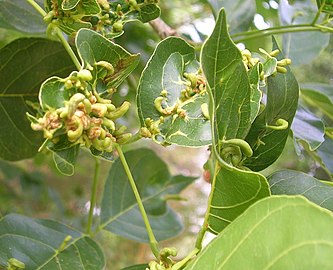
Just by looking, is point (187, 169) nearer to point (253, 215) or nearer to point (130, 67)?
→ point (130, 67)

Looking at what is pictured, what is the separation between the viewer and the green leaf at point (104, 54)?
457 millimetres

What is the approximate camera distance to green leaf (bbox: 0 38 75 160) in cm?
68

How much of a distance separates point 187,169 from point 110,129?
172 centimetres

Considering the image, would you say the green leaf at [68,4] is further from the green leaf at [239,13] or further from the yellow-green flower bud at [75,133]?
the green leaf at [239,13]

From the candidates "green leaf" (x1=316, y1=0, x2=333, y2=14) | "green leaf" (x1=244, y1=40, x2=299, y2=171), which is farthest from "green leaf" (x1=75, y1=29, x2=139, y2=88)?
"green leaf" (x1=316, y1=0, x2=333, y2=14)

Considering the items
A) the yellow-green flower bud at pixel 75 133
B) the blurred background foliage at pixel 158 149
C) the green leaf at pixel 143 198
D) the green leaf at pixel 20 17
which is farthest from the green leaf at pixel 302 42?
the yellow-green flower bud at pixel 75 133

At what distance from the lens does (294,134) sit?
60 cm

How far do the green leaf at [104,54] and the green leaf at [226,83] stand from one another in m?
0.10

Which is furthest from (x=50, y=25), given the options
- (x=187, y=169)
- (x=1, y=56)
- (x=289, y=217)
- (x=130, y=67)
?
(x=187, y=169)

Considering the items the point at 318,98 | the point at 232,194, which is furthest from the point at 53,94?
the point at 318,98

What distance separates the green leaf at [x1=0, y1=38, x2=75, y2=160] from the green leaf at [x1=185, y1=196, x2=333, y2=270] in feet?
1.25

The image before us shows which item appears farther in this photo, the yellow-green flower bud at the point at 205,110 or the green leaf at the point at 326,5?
the green leaf at the point at 326,5

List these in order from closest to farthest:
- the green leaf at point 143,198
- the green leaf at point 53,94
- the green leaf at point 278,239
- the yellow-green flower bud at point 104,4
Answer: the green leaf at point 278,239 < the green leaf at point 53,94 < the yellow-green flower bud at point 104,4 < the green leaf at point 143,198

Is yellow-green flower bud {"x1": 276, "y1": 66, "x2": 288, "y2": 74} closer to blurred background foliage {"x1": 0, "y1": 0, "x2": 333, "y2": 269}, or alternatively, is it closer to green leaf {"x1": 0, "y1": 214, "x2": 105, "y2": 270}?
blurred background foliage {"x1": 0, "y1": 0, "x2": 333, "y2": 269}
